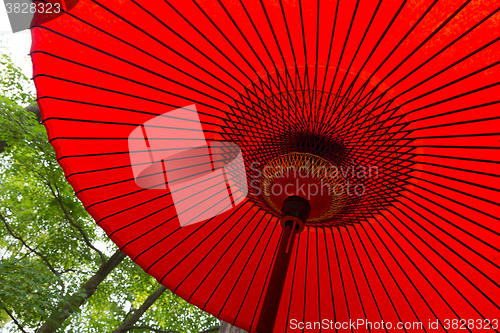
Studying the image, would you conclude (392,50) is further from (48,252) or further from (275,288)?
(48,252)

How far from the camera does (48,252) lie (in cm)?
639

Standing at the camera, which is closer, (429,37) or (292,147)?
(429,37)

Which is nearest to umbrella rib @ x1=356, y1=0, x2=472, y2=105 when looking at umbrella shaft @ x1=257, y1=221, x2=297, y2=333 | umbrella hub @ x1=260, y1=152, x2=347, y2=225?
umbrella hub @ x1=260, y1=152, x2=347, y2=225

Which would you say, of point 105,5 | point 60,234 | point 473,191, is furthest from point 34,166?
point 473,191

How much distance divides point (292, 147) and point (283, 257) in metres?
0.49

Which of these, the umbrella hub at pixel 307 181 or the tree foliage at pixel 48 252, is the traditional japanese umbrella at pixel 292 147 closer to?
the umbrella hub at pixel 307 181

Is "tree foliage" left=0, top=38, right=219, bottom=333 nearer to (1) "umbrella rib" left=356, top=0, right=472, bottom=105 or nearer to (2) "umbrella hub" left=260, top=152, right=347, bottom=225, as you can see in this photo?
(2) "umbrella hub" left=260, top=152, right=347, bottom=225

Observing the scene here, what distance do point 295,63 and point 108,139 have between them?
96 cm

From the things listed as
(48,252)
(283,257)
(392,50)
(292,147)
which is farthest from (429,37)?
(48,252)

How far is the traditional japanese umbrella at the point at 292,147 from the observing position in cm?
129

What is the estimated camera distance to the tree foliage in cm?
426

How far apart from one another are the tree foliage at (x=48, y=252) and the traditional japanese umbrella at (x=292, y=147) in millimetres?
3148

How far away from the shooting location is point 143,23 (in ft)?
4.53

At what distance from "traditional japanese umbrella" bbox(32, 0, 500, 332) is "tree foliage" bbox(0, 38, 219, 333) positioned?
10.3 feet
